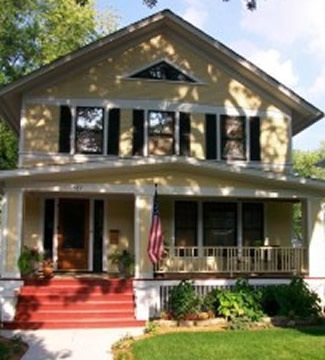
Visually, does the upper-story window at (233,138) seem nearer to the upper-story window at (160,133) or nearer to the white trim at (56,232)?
the upper-story window at (160,133)

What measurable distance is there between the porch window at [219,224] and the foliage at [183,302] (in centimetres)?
379

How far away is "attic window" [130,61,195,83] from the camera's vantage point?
18.2 m

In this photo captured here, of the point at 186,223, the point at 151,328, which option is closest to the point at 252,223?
the point at 186,223

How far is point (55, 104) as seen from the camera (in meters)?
17.5

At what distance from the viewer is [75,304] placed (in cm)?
1408

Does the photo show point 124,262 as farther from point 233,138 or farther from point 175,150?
point 233,138

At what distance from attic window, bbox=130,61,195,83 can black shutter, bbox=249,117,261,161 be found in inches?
94.0

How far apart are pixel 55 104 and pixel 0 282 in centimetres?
590

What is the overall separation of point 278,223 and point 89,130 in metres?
6.75

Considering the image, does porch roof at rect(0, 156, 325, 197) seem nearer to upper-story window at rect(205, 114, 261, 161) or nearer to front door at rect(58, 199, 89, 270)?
upper-story window at rect(205, 114, 261, 161)

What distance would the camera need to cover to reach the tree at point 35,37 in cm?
3098

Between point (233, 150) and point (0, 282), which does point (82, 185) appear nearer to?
point (0, 282)

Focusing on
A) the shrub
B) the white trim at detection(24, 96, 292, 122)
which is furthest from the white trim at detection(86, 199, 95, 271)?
the shrub

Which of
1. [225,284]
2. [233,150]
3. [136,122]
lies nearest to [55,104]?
[136,122]
